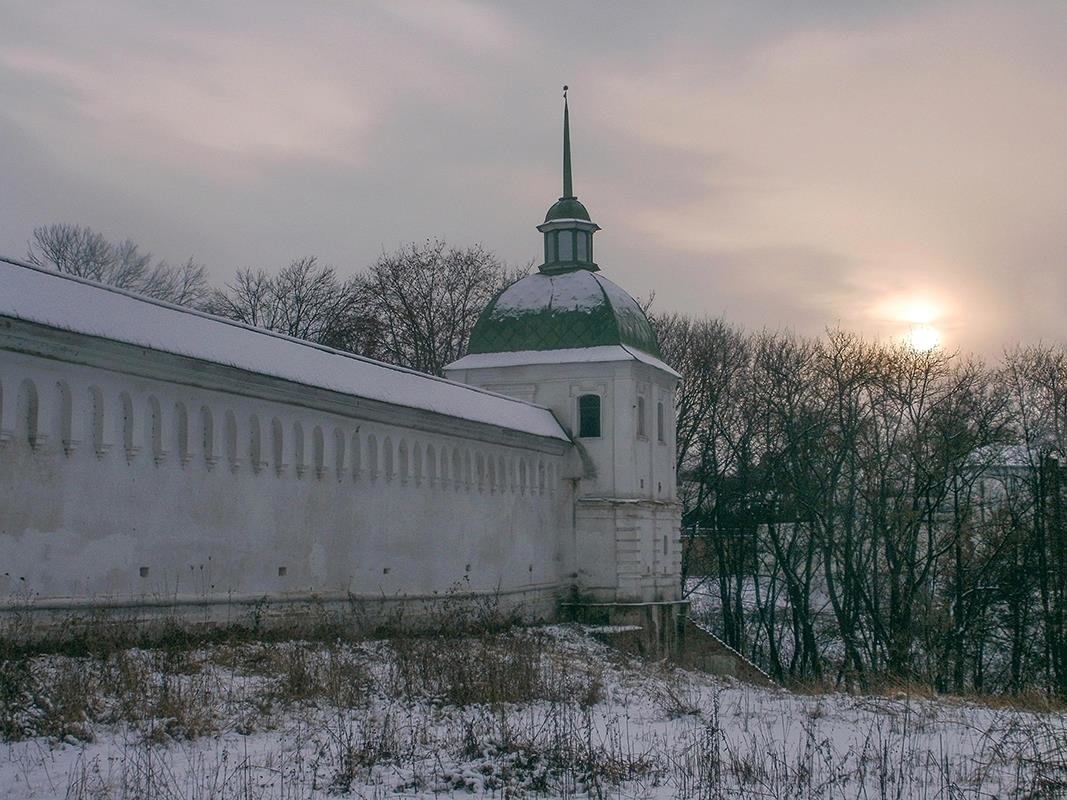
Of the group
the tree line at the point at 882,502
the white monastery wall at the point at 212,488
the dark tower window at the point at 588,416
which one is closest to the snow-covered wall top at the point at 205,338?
the white monastery wall at the point at 212,488

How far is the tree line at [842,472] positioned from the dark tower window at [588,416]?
7.76 m

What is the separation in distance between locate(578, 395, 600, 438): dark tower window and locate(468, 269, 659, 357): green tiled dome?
4.22 feet

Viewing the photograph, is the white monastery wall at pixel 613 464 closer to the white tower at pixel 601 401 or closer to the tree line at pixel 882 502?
the white tower at pixel 601 401

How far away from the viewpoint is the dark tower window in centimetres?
3020

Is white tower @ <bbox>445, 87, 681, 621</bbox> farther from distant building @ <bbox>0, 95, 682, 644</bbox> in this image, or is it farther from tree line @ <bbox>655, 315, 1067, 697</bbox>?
tree line @ <bbox>655, 315, 1067, 697</bbox>

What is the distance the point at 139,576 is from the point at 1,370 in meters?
3.07

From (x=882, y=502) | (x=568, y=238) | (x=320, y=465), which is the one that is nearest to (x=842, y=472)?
(x=882, y=502)

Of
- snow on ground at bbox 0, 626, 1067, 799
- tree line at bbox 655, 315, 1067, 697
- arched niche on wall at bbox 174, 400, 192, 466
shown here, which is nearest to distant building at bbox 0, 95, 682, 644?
arched niche on wall at bbox 174, 400, 192, 466

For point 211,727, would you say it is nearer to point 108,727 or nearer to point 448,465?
point 108,727

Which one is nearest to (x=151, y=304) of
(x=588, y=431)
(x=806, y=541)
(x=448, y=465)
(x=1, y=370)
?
(x=1, y=370)

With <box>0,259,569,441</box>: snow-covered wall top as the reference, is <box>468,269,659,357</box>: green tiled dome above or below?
above

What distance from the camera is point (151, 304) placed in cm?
1681

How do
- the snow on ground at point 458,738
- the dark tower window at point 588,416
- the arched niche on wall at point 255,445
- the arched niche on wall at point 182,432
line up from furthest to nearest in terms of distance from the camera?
the dark tower window at point 588,416 < the arched niche on wall at point 255,445 < the arched niche on wall at point 182,432 < the snow on ground at point 458,738

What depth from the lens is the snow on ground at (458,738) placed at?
8.76m
